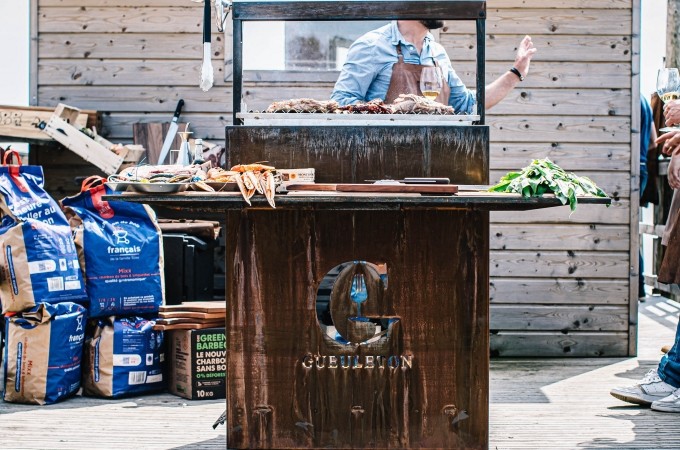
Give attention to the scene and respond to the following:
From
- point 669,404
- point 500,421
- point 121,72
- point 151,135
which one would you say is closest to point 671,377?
point 669,404

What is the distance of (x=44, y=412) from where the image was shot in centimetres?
463

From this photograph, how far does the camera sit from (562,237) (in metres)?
6.30

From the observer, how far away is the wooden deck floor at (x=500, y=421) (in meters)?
4.07

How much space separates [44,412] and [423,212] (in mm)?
2402

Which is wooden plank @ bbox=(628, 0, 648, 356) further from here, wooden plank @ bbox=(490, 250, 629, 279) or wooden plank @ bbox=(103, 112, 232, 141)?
wooden plank @ bbox=(103, 112, 232, 141)

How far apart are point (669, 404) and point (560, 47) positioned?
274cm

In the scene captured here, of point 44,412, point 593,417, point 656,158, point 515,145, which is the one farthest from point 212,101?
point 656,158

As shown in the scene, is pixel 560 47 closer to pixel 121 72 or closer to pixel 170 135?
pixel 170 135

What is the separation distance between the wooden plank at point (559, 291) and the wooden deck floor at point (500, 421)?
757 millimetres

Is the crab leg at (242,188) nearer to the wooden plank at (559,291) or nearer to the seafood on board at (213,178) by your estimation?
the seafood on board at (213,178)

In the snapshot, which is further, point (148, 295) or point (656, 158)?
point (656, 158)

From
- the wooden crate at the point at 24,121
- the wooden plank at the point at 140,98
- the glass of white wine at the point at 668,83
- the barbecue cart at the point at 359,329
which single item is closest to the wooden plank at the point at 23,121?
the wooden crate at the point at 24,121

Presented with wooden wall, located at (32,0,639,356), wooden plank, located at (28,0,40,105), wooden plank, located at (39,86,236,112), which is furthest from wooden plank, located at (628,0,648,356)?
wooden plank, located at (28,0,40,105)

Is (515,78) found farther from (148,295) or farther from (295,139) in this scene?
(148,295)
